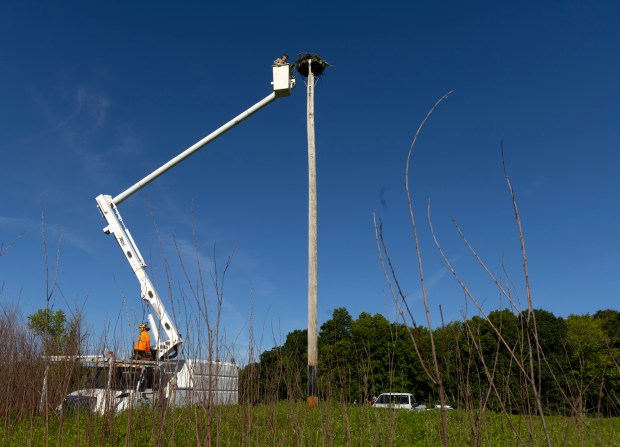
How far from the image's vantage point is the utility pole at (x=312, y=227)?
10.1 m

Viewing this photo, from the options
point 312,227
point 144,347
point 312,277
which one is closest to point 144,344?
point 144,347

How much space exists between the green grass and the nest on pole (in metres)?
8.21

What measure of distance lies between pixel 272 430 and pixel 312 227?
22.1 feet

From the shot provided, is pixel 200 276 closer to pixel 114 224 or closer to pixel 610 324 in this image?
pixel 114 224

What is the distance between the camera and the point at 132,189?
1447 centimetres

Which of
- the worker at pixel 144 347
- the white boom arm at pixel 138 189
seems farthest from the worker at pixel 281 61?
the worker at pixel 144 347

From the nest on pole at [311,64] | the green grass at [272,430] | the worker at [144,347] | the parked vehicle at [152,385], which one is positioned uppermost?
the nest on pole at [311,64]

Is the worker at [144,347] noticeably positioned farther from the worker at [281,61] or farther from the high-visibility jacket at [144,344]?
the worker at [281,61]

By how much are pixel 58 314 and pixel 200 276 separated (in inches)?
1223

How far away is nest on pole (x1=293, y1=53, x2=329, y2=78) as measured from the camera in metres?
12.5

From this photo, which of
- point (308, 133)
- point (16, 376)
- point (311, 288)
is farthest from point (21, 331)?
point (308, 133)

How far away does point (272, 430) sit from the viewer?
450 centimetres

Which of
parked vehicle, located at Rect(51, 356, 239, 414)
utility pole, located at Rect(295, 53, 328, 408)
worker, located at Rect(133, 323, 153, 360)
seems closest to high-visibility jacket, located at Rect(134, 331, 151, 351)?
worker, located at Rect(133, 323, 153, 360)

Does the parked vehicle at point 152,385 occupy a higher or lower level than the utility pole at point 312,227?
lower
